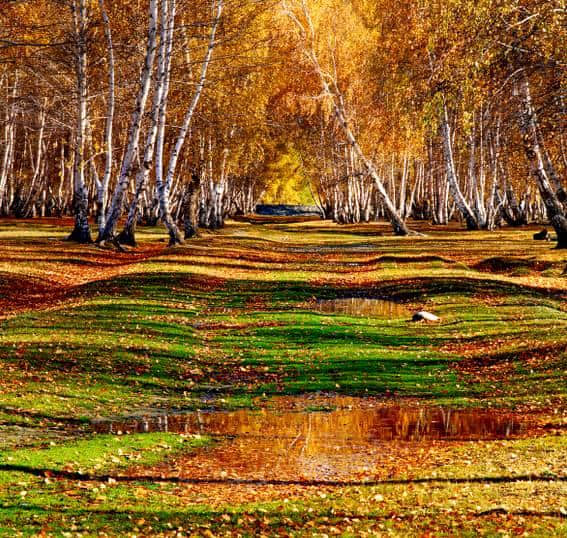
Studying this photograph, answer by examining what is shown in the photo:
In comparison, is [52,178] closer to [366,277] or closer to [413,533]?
[366,277]

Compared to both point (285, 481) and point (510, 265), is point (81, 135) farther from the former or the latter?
point (285, 481)

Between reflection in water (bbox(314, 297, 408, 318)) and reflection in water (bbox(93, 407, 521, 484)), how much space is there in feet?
35.4

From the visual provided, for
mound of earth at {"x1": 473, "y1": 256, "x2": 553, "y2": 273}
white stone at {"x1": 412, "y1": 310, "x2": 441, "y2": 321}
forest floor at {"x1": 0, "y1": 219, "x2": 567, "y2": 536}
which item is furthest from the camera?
mound of earth at {"x1": 473, "y1": 256, "x2": 553, "y2": 273}

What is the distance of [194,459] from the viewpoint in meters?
12.0

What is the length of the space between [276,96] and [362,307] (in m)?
62.3

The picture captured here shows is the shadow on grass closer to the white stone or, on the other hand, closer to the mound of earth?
the white stone

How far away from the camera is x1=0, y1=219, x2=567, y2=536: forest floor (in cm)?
947

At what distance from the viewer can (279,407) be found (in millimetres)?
15438

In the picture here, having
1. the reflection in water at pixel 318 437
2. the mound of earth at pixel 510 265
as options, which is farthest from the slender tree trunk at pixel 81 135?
the reflection in water at pixel 318 437

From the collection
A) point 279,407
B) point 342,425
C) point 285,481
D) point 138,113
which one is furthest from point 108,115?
point 285,481

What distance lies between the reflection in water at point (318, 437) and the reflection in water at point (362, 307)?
10.8m

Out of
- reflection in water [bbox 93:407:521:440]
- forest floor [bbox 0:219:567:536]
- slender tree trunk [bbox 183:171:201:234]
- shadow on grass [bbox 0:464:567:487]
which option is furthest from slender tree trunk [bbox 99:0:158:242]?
shadow on grass [bbox 0:464:567:487]

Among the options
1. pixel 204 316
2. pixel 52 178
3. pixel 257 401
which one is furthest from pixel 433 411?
pixel 52 178

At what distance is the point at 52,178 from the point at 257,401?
93.7 m
